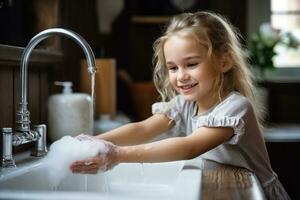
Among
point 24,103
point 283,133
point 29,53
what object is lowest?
point 283,133

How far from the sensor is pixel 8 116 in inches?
48.9

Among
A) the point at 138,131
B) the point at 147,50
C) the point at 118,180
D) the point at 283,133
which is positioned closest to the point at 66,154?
the point at 118,180

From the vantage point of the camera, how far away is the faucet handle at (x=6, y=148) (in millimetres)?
1045

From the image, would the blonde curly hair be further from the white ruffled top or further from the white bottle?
the white bottle

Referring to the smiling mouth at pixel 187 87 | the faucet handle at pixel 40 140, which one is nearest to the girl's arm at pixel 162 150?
the smiling mouth at pixel 187 87

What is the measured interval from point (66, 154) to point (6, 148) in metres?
0.14

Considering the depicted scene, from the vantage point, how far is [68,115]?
1.48 metres

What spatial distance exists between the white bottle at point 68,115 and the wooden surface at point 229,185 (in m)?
0.54

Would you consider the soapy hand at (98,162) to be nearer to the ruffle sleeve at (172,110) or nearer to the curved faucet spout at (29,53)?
the curved faucet spout at (29,53)

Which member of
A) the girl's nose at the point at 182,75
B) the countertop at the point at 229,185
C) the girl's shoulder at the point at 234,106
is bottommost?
the countertop at the point at 229,185

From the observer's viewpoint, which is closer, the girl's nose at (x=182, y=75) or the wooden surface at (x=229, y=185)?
the wooden surface at (x=229, y=185)

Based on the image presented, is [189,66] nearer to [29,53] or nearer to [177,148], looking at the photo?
[177,148]

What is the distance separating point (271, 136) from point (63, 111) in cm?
105

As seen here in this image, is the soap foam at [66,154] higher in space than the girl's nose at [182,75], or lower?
lower
